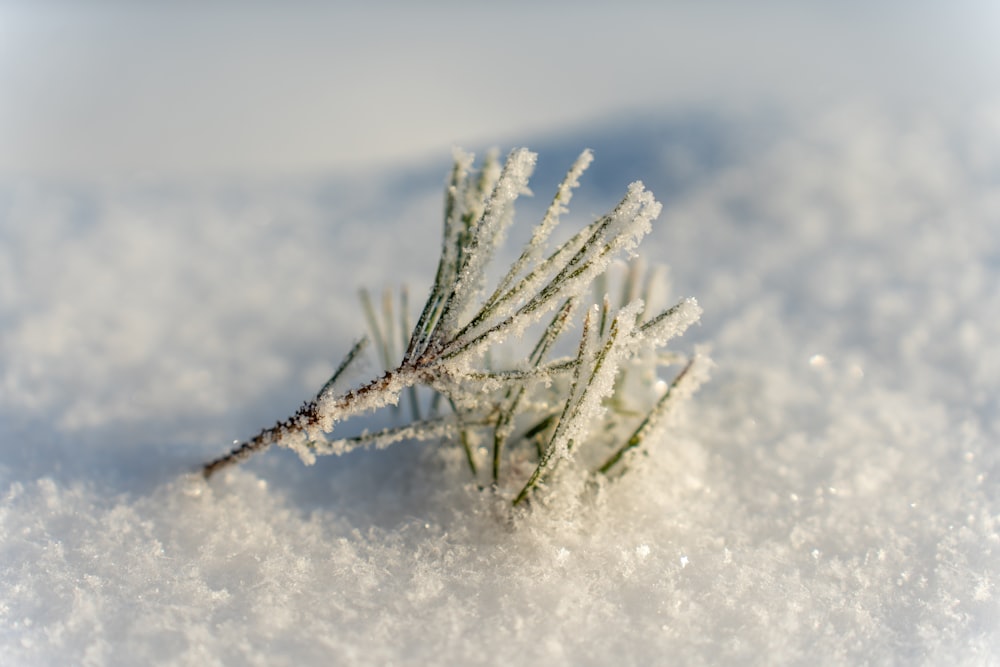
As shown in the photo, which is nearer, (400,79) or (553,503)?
(553,503)

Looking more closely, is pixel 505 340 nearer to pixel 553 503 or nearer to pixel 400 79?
pixel 553 503

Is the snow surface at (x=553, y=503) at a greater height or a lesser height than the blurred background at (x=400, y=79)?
lesser

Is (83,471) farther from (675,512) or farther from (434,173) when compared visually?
(434,173)

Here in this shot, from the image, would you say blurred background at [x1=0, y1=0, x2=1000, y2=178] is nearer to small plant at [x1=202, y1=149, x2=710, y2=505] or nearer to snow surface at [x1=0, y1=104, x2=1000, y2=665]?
snow surface at [x1=0, y1=104, x2=1000, y2=665]

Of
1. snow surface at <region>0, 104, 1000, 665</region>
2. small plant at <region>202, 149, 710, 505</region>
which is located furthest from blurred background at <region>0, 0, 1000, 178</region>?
small plant at <region>202, 149, 710, 505</region>

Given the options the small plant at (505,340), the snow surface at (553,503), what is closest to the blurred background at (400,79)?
the snow surface at (553,503)

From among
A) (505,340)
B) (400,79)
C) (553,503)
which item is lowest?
(553,503)

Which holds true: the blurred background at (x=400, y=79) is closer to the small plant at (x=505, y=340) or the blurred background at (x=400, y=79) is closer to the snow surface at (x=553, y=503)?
the snow surface at (x=553, y=503)

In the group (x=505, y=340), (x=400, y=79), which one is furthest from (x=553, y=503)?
(x=400, y=79)
